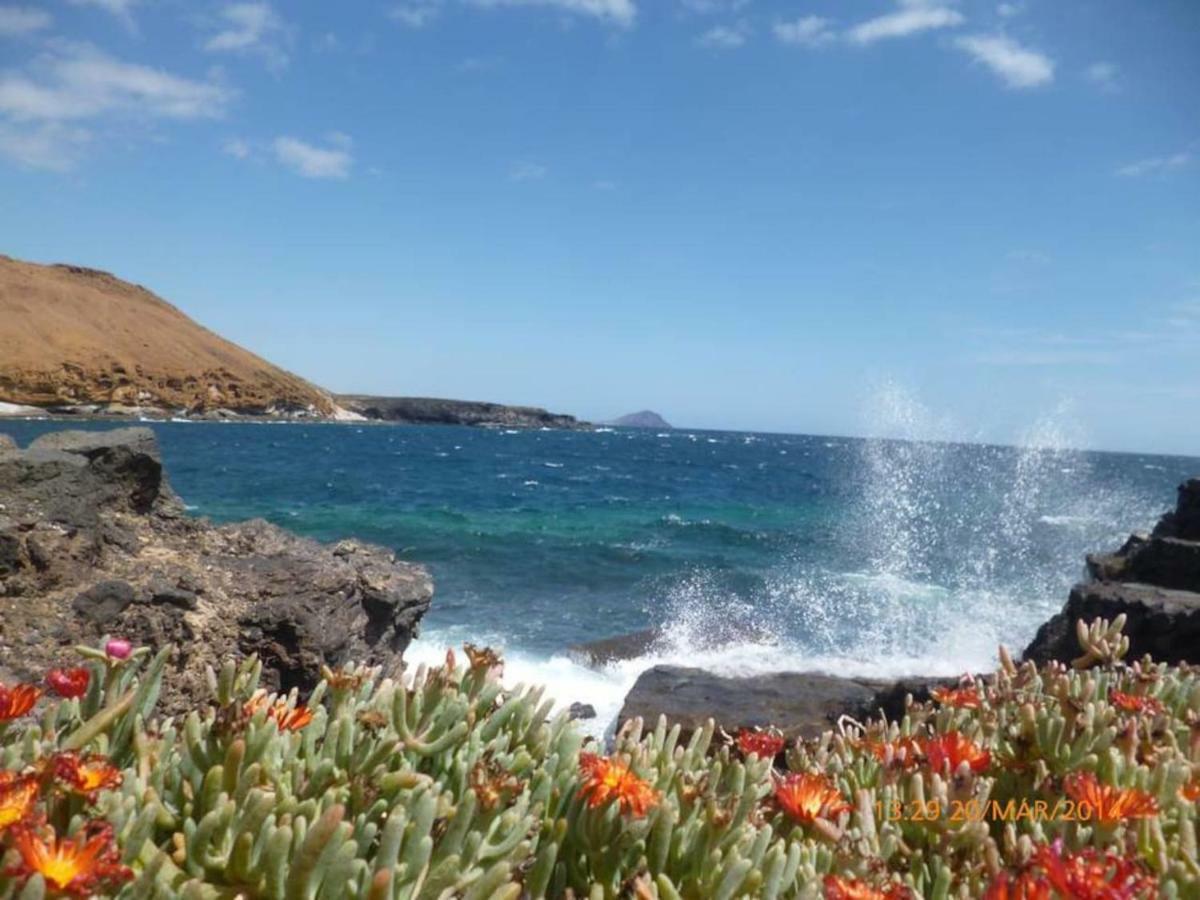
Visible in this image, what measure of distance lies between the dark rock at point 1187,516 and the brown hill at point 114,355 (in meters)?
85.8

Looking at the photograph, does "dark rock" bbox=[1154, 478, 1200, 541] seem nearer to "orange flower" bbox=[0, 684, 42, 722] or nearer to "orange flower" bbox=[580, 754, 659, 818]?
"orange flower" bbox=[580, 754, 659, 818]

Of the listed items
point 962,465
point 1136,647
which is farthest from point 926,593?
point 962,465

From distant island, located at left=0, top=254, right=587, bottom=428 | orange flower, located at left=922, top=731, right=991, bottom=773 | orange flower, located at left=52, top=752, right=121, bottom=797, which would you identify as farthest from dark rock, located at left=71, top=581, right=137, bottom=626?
distant island, located at left=0, top=254, right=587, bottom=428

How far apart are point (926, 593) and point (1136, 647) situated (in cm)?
1412

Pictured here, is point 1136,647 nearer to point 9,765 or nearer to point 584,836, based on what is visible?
point 584,836

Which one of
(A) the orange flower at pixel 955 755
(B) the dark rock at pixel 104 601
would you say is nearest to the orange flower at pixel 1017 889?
(A) the orange flower at pixel 955 755

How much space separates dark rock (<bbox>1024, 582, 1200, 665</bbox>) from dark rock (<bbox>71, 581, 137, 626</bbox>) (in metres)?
7.84

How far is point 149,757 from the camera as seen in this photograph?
6.27 feet

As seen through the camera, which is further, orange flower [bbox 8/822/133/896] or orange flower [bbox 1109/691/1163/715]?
orange flower [bbox 1109/691/1163/715]

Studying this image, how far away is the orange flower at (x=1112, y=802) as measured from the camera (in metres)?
2.03

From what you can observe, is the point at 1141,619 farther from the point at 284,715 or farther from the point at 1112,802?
the point at 284,715

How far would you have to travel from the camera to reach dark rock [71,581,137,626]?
4.97 metres

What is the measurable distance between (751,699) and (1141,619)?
420 centimetres

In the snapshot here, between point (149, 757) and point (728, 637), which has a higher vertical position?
point (149, 757)
